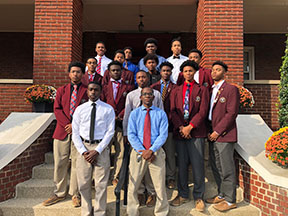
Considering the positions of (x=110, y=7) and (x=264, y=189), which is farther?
(x=110, y=7)

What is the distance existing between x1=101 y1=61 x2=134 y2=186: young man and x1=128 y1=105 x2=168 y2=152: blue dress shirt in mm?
558

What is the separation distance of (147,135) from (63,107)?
1505mm

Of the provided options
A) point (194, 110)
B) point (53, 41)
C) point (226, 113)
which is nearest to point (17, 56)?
point (53, 41)

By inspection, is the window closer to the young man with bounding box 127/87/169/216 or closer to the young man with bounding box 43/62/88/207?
the young man with bounding box 127/87/169/216

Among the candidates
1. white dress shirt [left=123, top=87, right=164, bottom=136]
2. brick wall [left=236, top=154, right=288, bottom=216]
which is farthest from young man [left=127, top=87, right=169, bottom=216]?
brick wall [left=236, top=154, right=288, bottom=216]

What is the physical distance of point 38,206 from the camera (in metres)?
3.75

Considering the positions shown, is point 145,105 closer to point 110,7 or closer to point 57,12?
point 57,12

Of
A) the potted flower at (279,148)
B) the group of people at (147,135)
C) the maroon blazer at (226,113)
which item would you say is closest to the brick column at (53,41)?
the group of people at (147,135)

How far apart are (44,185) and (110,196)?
1159 millimetres

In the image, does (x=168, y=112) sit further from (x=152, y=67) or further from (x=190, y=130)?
(x=152, y=67)

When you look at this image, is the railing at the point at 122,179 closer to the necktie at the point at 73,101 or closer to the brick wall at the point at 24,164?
the necktie at the point at 73,101

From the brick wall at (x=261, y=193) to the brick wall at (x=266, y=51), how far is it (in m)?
7.77

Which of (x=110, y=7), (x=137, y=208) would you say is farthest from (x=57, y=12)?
(x=137, y=208)

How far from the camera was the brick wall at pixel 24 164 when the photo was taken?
395 cm
